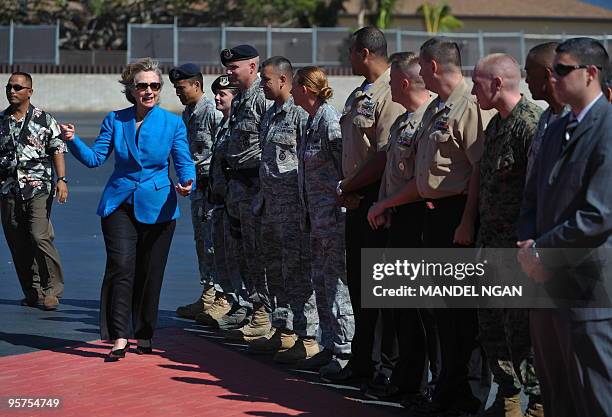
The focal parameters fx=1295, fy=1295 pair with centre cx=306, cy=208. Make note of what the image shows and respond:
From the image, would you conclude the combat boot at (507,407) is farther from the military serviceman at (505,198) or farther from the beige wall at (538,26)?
the beige wall at (538,26)

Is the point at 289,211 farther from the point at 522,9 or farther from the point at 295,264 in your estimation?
the point at 522,9

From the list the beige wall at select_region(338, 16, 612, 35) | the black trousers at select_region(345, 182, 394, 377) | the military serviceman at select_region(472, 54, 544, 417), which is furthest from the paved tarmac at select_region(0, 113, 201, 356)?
the beige wall at select_region(338, 16, 612, 35)

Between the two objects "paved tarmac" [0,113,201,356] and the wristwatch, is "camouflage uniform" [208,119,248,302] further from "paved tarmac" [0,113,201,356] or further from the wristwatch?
the wristwatch

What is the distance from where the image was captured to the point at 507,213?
657 cm

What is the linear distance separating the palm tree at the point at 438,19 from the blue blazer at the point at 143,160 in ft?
184

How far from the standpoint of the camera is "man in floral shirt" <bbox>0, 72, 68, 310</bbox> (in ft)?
35.8

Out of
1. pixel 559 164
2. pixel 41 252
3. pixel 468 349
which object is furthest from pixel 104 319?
pixel 559 164

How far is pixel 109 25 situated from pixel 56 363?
45.6 meters

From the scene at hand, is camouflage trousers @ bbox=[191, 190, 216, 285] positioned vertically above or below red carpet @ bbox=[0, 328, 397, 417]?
above

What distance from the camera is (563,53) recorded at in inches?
217

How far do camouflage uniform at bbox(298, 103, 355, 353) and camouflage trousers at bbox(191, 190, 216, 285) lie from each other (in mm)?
2173

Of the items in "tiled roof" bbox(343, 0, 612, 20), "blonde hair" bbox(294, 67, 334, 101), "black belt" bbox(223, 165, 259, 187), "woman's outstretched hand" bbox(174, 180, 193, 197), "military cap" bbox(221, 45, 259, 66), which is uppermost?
"tiled roof" bbox(343, 0, 612, 20)

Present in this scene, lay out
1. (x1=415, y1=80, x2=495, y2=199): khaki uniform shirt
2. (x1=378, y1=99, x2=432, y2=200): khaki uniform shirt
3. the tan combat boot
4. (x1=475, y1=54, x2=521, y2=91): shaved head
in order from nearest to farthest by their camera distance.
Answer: (x1=475, y1=54, x2=521, y2=91): shaved head → (x1=415, y1=80, x2=495, y2=199): khaki uniform shirt → (x1=378, y1=99, x2=432, y2=200): khaki uniform shirt → the tan combat boot

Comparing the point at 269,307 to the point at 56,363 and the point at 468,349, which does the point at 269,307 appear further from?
the point at 468,349
